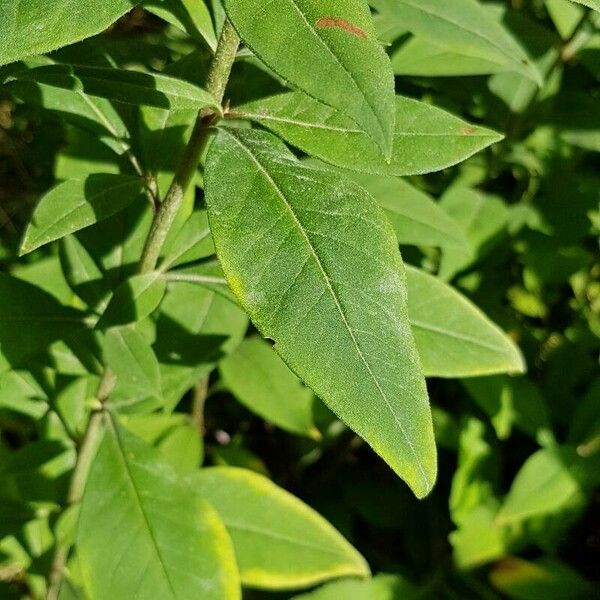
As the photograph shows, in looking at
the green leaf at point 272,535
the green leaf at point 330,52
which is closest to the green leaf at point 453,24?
the green leaf at point 330,52

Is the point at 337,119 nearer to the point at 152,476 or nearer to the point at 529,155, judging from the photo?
the point at 152,476

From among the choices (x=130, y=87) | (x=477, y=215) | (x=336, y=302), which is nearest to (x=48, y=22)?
(x=130, y=87)

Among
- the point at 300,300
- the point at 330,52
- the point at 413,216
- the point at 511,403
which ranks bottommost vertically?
the point at 511,403

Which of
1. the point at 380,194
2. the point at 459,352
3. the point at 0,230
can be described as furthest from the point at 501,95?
the point at 0,230

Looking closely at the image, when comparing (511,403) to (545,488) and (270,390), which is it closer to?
(545,488)

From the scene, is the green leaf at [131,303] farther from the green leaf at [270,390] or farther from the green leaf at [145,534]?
Answer: the green leaf at [270,390]

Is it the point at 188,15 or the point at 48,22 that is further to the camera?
the point at 188,15

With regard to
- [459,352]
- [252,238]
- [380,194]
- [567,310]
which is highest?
[252,238]
